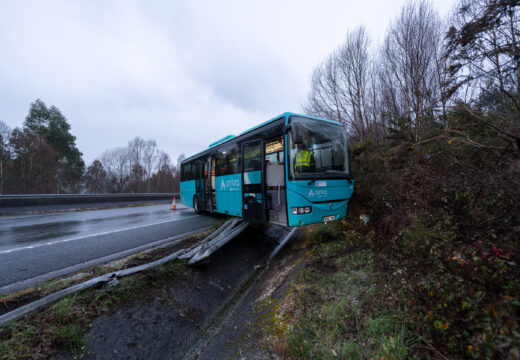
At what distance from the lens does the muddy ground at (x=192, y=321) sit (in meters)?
2.47

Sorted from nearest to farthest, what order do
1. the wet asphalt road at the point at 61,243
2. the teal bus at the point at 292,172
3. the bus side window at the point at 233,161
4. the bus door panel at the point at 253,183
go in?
1. the wet asphalt road at the point at 61,243
2. the teal bus at the point at 292,172
3. the bus door panel at the point at 253,183
4. the bus side window at the point at 233,161

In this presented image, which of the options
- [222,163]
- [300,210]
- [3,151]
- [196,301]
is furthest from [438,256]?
[3,151]

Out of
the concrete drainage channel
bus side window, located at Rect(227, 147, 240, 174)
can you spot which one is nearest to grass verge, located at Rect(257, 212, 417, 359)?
the concrete drainage channel

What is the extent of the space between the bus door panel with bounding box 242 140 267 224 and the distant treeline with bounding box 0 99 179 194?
92.4 feet

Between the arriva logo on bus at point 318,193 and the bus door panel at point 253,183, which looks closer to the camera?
the arriva logo on bus at point 318,193

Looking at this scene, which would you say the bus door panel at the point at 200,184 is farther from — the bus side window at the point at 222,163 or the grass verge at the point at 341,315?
the grass verge at the point at 341,315

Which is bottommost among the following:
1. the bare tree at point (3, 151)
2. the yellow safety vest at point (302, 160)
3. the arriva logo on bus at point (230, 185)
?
the arriva logo on bus at point (230, 185)

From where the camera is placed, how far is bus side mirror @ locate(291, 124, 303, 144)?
472 cm

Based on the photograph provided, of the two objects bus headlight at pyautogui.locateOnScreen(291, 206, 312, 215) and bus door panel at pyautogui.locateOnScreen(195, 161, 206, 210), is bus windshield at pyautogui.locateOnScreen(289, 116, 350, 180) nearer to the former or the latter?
bus headlight at pyautogui.locateOnScreen(291, 206, 312, 215)

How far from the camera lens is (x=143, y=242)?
5.83m

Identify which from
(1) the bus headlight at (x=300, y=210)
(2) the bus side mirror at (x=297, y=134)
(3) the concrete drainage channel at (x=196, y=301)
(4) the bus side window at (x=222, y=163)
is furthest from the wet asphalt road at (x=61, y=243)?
(2) the bus side mirror at (x=297, y=134)

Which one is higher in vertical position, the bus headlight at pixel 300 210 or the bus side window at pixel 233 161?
the bus side window at pixel 233 161

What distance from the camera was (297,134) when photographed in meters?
4.74

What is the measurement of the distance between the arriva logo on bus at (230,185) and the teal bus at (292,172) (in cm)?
3
